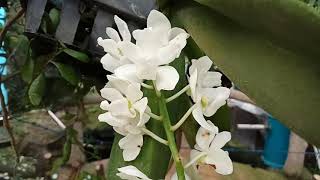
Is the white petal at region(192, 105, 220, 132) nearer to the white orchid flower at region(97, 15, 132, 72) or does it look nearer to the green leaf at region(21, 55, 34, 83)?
the white orchid flower at region(97, 15, 132, 72)

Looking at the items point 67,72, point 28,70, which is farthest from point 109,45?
point 28,70

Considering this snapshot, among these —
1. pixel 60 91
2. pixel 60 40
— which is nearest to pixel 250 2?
pixel 60 40

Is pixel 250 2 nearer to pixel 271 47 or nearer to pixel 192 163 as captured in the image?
pixel 271 47

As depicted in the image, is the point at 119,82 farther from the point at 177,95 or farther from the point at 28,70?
the point at 28,70

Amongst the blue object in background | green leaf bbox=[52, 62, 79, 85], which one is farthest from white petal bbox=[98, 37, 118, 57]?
the blue object in background

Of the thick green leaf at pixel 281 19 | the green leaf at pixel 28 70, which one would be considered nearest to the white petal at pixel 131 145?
the thick green leaf at pixel 281 19

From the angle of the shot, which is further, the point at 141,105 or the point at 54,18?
the point at 54,18

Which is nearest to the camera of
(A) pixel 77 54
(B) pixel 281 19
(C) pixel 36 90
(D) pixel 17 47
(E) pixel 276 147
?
(B) pixel 281 19
